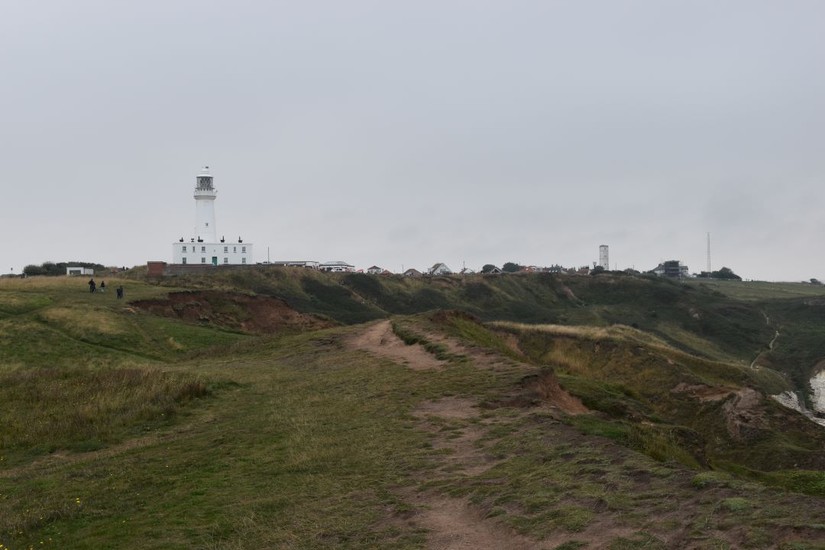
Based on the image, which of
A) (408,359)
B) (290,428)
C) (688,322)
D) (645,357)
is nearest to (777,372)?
(688,322)

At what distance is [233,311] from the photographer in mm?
53531

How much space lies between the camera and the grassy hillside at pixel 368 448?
28.2 ft

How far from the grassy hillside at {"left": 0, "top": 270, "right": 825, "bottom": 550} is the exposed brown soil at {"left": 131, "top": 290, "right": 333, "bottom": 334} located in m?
8.98

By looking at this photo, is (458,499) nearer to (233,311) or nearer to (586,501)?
(586,501)

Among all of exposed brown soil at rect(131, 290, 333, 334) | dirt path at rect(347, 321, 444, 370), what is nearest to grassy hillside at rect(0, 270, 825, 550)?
dirt path at rect(347, 321, 444, 370)

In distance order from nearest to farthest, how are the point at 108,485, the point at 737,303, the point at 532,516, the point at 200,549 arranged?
the point at 532,516, the point at 200,549, the point at 108,485, the point at 737,303

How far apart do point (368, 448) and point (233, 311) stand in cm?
4175

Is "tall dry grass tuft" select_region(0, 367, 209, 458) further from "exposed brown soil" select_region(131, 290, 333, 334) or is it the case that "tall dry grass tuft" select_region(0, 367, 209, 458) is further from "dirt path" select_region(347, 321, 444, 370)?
"exposed brown soil" select_region(131, 290, 333, 334)

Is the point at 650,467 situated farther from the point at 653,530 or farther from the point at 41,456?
the point at 41,456

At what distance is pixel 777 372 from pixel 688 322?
91.7ft

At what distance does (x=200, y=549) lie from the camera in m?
9.26

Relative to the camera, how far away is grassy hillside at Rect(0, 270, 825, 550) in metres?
8.60

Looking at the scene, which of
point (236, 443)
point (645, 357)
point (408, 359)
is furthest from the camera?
point (645, 357)

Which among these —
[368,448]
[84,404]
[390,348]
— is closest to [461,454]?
[368,448]
